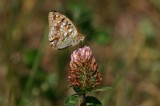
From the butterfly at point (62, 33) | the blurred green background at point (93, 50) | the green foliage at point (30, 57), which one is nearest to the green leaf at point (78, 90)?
the butterfly at point (62, 33)

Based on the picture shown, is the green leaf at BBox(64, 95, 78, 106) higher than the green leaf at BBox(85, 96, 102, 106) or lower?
higher

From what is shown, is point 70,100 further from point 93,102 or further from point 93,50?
point 93,50

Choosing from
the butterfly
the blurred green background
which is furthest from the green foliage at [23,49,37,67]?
the butterfly

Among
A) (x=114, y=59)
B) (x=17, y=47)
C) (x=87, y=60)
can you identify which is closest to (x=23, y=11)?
(x=17, y=47)

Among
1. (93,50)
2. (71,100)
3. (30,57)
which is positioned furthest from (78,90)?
(93,50)

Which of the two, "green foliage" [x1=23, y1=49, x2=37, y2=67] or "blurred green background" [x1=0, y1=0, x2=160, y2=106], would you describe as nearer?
"blurred green background" [x1=0, y1=0, x2=160, y2=106]

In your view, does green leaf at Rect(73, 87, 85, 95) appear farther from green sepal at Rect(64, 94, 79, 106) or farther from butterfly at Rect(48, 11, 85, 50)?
butterfly at Rect(48, 11, 85, 50)
